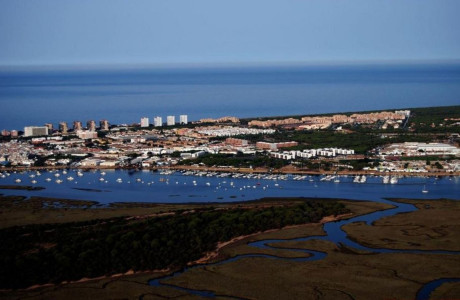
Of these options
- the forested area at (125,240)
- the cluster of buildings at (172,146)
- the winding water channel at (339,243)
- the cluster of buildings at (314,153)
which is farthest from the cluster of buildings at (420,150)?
the forested area at (125,240)

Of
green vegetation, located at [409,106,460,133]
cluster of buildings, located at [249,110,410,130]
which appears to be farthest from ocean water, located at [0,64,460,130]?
cluster of buildings, located at [249,110,410,130]

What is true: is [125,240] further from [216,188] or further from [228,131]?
[228,131]

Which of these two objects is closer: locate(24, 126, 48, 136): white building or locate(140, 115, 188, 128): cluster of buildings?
locate(24, 126, 48, 136): white building

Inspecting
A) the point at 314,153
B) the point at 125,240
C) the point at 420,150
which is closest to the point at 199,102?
the point at 314,153

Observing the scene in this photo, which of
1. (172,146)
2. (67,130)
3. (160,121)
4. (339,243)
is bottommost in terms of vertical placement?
(339,243)

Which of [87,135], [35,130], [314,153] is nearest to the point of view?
[314,153]

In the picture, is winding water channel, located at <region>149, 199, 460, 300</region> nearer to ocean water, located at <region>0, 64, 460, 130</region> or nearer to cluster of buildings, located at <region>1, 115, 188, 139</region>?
cluster of buildings, located at <region>1, 115, 188, 139</region>

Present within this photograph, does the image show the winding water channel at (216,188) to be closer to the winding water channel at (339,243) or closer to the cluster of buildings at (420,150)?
the winding water channel at (339,243)
